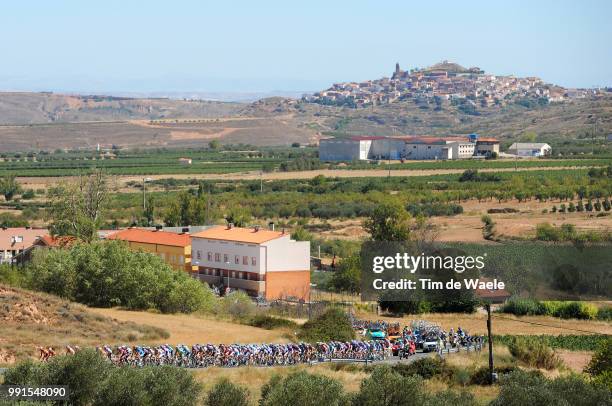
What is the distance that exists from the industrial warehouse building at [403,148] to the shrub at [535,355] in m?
93.3

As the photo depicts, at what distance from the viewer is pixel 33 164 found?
124188 millimetres

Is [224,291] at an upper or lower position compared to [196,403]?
lower

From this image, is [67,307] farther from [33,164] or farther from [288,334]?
[33,164]

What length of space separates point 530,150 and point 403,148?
13.9 m

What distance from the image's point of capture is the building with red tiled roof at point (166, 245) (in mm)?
48375

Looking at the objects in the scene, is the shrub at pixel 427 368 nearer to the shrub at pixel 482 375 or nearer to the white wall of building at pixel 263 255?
the shrub at pixel 482 375

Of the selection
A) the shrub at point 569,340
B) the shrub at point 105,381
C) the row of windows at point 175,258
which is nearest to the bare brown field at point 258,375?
the shrub at point 105,381

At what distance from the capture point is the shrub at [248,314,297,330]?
34.4 meters

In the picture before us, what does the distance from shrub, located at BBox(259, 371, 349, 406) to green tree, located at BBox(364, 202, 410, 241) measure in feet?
103

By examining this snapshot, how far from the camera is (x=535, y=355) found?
31109mm

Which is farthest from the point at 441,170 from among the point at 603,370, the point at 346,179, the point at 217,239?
the point at 603,370

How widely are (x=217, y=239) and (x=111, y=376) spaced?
25.8m

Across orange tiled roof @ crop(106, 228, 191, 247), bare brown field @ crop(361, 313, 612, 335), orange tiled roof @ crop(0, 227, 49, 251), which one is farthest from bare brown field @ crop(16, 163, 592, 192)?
bare brown field @ crop(361, 313, 612, 335)

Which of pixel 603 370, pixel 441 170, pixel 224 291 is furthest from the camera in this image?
pixel 441 170
